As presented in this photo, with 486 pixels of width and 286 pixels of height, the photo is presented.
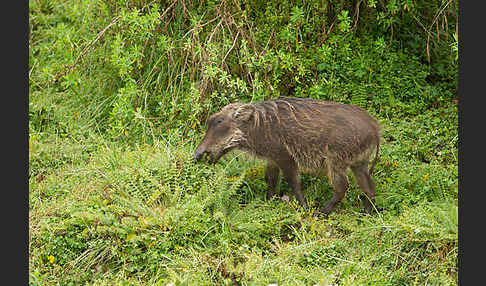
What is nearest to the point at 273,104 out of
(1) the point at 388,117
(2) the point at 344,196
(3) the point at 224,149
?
(3) the point at 224,149

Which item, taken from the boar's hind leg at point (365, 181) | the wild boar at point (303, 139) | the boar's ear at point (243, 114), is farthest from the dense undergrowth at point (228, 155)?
the boar's ear at point (243, 114)

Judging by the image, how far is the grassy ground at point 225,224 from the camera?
5.00 m

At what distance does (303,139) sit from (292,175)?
17.6 inches

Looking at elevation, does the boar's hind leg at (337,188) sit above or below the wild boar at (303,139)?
below

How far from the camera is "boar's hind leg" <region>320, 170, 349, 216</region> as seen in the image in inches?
242

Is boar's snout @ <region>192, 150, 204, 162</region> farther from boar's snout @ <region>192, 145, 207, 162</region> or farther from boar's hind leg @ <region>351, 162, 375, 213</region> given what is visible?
boar's hind leg @ <region>351, 162, 375, 213</region>

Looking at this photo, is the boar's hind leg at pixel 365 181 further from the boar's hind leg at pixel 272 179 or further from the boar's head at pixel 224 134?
the boar's head at pixel 224 134

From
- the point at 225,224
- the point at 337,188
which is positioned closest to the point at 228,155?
the point at 225,224

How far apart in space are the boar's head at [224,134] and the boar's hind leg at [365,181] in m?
1.36

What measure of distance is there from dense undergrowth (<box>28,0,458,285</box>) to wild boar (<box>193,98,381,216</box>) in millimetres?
256

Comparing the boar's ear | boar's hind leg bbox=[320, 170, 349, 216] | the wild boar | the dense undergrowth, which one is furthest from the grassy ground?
the boar's ear

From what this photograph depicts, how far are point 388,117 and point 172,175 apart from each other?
317 cm

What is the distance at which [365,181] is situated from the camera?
20.6ft

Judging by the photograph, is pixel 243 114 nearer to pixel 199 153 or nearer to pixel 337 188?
pixel 199 153
